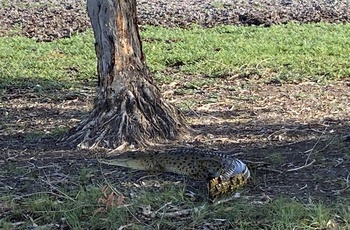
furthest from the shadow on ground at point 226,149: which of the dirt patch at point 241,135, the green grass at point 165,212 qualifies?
the green grass at point 165,212

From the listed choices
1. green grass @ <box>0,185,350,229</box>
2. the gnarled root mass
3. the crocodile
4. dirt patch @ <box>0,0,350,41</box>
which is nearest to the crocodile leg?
the crocodile

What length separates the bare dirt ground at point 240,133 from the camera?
473 cm

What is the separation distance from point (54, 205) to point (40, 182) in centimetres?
51

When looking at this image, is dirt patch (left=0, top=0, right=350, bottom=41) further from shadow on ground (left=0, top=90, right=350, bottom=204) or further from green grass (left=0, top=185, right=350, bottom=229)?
green grass (left=0, top=185, right=350, bottom=229)

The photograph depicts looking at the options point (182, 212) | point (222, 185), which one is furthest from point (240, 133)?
point (182, 212)

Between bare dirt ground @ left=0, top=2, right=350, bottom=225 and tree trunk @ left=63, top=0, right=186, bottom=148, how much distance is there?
186mm

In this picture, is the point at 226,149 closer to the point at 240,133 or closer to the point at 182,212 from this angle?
the point at 240,133

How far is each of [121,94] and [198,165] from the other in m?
1.15

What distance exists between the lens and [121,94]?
566cm

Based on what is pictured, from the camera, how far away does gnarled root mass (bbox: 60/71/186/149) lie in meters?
5.54

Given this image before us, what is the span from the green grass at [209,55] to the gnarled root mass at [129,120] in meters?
2.29

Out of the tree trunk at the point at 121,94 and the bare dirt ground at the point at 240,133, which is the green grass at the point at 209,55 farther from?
the tree trunk at the point at 121,94

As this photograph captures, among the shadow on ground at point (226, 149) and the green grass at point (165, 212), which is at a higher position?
the green grass at point (165, 212)

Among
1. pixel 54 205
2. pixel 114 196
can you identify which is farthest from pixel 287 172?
pixel 54 205
